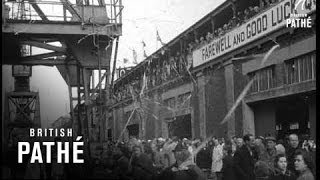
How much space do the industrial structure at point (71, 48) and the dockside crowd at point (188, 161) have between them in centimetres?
26

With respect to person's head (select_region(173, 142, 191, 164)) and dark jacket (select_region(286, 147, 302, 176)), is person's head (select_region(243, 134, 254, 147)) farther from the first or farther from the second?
person's head (select_region(173, 142, 191, 164))

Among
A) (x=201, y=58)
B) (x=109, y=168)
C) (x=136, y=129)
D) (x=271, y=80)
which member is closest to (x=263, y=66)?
(x=271, y=80)

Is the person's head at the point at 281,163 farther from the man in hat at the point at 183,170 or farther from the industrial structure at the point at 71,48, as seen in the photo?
the industrial structure at the point at 71,48

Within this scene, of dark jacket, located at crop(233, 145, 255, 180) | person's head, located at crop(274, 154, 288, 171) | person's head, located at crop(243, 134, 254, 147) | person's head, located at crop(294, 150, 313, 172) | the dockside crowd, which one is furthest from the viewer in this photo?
person's head, located at crop(243, 134, 254, 147)

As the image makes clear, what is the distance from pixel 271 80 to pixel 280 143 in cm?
56

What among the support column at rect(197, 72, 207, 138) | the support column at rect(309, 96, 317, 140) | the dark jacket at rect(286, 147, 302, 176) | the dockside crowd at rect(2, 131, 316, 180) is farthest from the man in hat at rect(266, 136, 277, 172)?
the support column at rect(197, 72, 207, 138)

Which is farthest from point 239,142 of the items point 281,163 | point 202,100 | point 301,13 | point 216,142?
point 301,13

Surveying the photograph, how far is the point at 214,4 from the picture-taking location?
4398 mm

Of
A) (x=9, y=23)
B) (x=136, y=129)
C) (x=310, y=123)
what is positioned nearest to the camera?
(x=9, y=23)

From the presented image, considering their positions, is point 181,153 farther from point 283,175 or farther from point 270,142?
point 283,175

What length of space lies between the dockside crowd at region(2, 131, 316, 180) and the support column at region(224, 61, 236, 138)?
0.33ft

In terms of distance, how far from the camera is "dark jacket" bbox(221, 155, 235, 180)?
402 cm

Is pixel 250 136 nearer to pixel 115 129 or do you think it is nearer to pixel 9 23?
pixel 115 129

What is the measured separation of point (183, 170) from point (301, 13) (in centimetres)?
160
